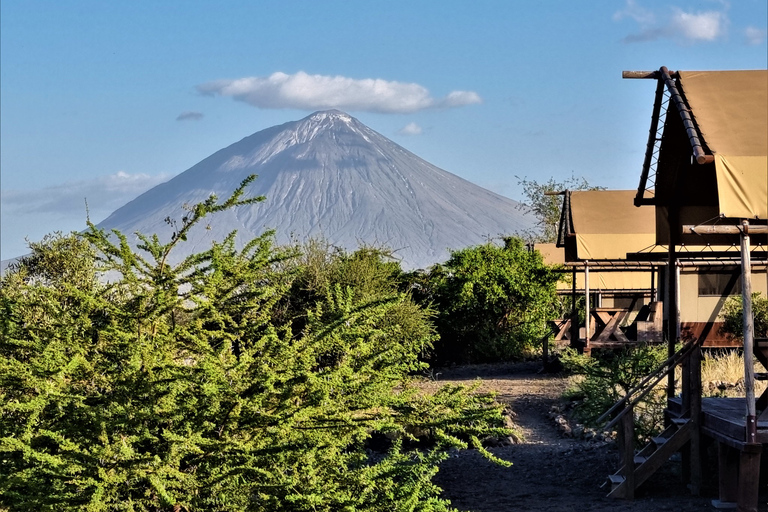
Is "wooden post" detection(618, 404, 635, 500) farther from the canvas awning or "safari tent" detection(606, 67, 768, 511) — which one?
the canvas awning

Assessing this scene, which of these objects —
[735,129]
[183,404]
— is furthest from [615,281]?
[183,404]

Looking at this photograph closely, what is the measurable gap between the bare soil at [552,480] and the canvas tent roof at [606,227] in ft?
22.0

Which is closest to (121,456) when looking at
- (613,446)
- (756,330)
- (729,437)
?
(729,437)

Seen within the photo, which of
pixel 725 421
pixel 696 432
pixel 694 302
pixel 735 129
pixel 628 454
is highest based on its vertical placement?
pixel 735 129

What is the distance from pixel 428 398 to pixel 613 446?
5.73 m

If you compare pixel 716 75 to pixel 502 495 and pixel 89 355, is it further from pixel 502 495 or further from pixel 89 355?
pixel 89 355

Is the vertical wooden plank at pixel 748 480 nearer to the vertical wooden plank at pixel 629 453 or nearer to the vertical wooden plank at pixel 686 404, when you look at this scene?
the vertical wooden plank at pixel 629 453

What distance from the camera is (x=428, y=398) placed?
625 cm

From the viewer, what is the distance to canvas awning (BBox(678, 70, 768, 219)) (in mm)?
7633

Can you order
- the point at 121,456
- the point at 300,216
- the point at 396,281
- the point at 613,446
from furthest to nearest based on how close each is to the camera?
1. the point at 300,216
2. the point at 396,281
3. the point at 613,446
4. the point at 121,456

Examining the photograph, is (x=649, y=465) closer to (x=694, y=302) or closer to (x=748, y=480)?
(x=748, y=480)

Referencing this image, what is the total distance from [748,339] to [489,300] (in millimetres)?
16964

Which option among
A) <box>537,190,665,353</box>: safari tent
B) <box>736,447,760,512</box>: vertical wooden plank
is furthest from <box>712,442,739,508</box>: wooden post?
<box>537,190,665,353</box>: safari tent

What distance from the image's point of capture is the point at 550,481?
10.4 meters
